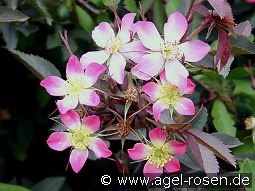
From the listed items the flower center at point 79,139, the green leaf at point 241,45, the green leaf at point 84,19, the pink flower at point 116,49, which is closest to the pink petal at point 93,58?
the pink flower at point 116,49

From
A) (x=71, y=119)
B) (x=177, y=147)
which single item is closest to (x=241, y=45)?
(x=177, y=147)

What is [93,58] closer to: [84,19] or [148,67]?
[148,67]

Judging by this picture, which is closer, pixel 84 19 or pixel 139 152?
pixel 139 152

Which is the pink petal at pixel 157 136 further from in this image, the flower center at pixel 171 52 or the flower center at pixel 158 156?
the flower center at pixel 171 52

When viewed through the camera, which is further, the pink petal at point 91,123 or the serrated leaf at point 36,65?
the serrated leaf at point 36,65

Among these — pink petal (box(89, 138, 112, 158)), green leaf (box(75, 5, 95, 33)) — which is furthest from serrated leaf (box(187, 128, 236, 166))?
green leaf (box(75, 5, 95, 33))
